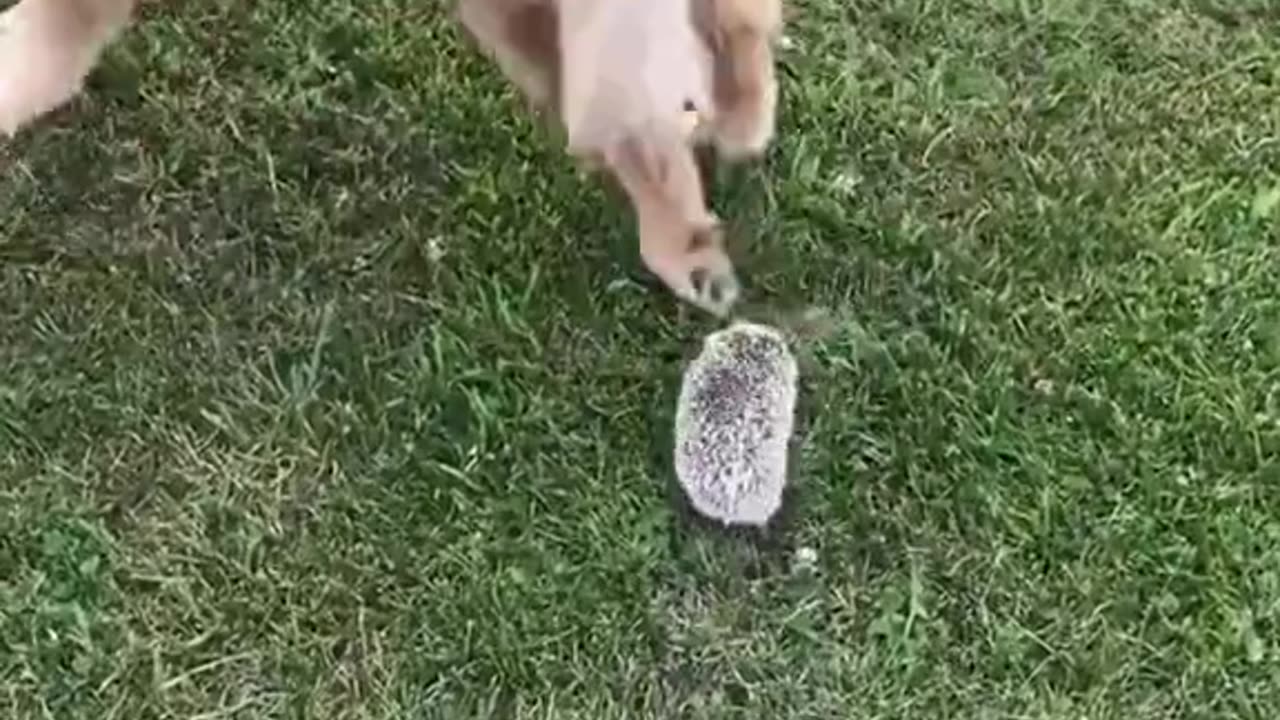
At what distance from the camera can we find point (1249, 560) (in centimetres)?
147

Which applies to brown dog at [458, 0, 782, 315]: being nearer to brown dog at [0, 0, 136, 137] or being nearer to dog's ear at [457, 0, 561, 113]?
dog's ear at [457, 0, 561, 113]

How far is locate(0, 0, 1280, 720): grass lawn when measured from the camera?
1446mm

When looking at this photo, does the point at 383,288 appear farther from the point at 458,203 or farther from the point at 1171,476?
the point at 1171,476

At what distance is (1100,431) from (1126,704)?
0.19 metres

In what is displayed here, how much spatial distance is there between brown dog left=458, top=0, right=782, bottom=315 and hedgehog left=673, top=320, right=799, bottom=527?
0.06 meters

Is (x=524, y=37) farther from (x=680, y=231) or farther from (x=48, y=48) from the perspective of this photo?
(x=48, y=48)

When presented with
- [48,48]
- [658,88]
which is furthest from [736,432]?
[48,48]

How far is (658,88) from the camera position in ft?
4.15

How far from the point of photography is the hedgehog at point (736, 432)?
4.83ft

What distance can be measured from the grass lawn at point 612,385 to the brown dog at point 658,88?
5cm

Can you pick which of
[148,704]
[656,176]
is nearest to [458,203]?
[656,176]

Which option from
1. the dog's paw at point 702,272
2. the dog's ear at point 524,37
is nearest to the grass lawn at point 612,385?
the dog's paw at point 702,272

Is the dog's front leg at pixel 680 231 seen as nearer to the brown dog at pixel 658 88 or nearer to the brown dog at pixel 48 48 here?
the brown dog at pixel 658 88

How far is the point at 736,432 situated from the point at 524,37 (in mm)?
296
